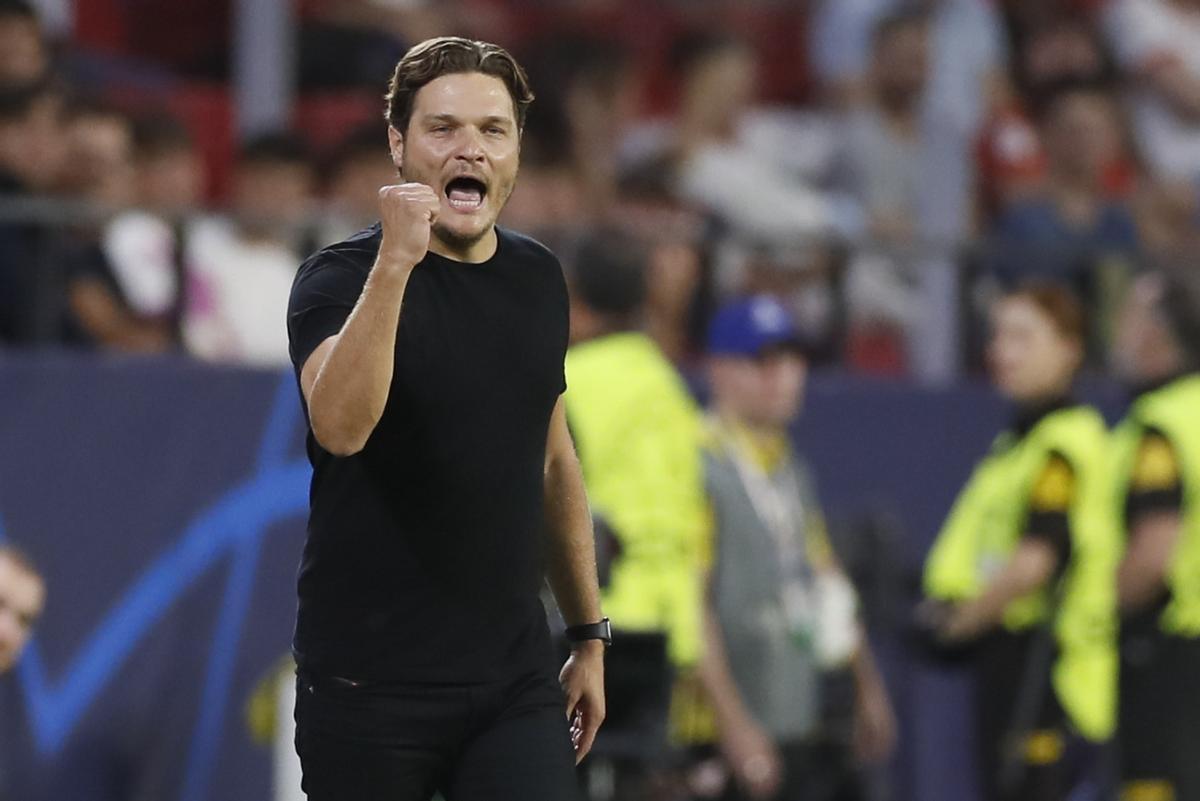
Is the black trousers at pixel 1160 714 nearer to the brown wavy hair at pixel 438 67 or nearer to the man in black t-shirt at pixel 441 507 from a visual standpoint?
the man in black t-shirt at pixel 441 507

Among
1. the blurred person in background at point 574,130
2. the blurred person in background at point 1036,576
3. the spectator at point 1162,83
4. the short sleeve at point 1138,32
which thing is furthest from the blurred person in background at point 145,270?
the short sleeve at point 1138,32

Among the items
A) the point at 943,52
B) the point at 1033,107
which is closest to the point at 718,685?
the point at 943,52

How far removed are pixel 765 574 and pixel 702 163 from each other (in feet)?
9.55

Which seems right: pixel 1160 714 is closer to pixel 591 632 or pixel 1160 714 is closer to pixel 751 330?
pixel 751 330

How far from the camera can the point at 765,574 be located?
827 centimetres

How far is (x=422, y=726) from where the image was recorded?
163 inches

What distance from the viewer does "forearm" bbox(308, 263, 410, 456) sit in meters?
3.74

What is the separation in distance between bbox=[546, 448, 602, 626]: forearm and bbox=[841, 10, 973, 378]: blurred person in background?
524 centimetres

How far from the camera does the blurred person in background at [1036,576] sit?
26.5ft

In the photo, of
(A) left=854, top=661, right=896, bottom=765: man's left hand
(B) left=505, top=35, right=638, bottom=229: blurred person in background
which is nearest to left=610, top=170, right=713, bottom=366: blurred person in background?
(B) left=505, top=35, right=638, bottom=229: blurred person in background

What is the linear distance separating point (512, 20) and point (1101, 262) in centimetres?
394

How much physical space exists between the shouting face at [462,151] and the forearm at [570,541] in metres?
0.55

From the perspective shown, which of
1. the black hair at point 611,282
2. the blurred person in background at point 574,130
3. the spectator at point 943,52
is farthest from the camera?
→ the spectator at point 943,52

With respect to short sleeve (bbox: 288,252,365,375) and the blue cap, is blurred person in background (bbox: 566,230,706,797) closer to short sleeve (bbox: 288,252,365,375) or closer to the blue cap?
the blue cap
